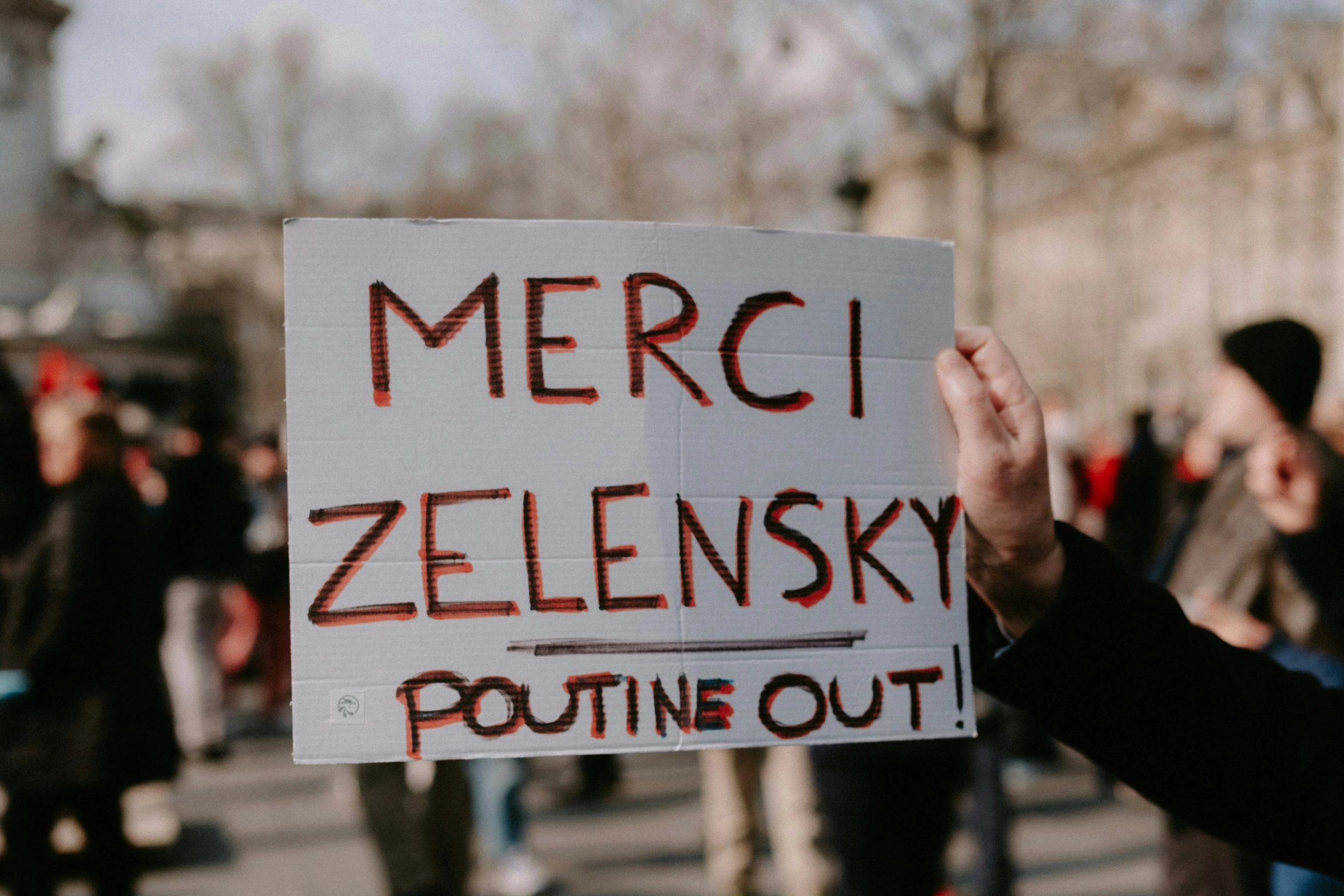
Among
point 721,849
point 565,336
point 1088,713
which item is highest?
point 565,336

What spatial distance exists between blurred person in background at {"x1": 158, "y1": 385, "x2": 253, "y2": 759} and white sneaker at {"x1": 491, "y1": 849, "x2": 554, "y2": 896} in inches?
117

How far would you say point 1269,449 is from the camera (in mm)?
2766

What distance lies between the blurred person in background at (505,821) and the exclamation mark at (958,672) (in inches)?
118

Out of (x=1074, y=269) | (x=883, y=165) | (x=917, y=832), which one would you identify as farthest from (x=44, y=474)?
(x=883, y=165)

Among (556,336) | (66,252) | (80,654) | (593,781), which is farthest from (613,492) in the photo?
(66,252)

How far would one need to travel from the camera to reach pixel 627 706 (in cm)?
148

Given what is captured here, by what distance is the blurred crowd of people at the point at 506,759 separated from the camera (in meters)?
2.94

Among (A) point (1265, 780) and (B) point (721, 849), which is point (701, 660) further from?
(B) point (721, 849)

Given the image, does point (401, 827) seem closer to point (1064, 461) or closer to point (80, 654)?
point (80, 654)

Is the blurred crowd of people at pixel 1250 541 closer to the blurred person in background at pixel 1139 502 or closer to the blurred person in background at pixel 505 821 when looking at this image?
the blurred person in background at pixel 505 821

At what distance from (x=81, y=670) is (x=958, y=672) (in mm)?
3009

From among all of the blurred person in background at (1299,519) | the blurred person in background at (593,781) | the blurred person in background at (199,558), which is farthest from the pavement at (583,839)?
the blurred person in background at (1299,519)

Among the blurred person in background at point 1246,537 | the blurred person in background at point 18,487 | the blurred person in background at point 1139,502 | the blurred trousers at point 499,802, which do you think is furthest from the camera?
the blurred person in background at point 1139,502

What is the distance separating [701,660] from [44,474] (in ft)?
11.1
